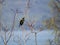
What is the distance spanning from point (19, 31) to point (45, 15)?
0.33m

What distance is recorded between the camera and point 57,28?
237cm

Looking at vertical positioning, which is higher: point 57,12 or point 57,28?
point 57,12

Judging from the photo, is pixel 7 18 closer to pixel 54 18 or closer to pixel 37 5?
pixel 37 5

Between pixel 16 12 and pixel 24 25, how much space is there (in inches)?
6.5

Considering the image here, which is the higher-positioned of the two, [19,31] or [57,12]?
[57,12]

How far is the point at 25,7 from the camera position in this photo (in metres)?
2.37

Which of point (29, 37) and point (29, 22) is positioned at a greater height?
point (29, 22)

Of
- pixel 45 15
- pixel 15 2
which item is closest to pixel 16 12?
pixel 15 2

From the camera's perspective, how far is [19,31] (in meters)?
2.36

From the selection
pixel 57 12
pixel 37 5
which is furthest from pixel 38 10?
pixel 57 12

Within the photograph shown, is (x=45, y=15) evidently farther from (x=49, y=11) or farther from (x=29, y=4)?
(x=29, y=4)

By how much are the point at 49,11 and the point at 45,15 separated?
0.06 metres

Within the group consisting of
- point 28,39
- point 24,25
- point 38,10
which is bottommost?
point 28,39

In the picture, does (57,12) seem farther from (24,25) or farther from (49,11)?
(24,25)
